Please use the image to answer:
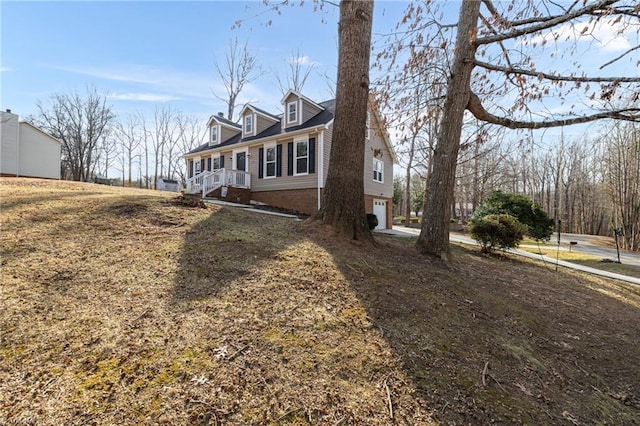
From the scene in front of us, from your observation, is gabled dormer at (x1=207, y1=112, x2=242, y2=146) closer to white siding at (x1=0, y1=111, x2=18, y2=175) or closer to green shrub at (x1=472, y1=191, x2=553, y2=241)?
white siding at (x1=0, y1=111, x2=18, y2=175)

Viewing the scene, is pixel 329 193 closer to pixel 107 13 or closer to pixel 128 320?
pixel 128 320

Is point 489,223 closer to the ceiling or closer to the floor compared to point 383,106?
closer to the floor

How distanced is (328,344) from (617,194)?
26.4 m

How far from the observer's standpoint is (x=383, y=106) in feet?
24.6

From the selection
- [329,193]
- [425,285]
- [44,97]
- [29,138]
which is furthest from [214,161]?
[44,97]

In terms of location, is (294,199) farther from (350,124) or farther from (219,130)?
(350,124)

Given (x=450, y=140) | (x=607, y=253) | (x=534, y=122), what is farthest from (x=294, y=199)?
(x=607, y=253)

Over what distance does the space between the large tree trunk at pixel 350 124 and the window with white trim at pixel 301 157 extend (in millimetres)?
9238

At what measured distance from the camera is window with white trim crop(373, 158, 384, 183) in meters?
17.5

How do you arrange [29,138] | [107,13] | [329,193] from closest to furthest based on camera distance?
[329,193], [107,13], [29,138]

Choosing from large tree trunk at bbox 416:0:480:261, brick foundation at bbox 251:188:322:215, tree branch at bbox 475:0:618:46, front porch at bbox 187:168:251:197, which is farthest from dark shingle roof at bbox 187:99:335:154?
tree branch at bbox 475:0:618:46

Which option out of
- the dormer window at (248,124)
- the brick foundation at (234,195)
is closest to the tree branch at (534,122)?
the brick foundation at (234,195)

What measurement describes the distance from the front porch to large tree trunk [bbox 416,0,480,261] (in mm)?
12147

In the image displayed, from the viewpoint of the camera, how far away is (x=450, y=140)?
18.6ft
